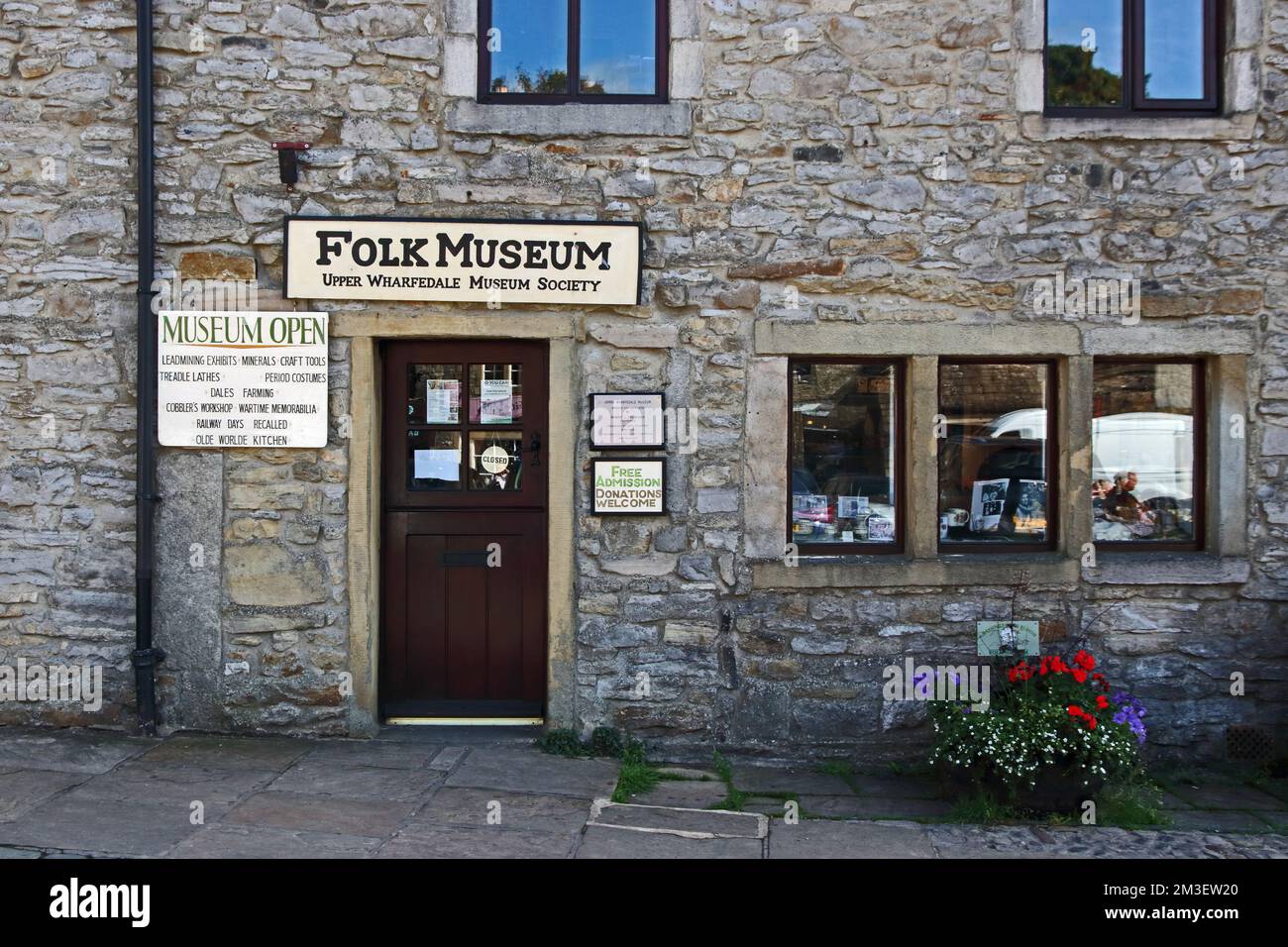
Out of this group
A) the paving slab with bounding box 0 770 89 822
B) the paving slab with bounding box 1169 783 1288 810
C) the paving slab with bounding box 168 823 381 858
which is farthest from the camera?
the paving slab with bounding box 1169 783 1288 810

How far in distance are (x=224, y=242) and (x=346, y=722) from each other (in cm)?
276

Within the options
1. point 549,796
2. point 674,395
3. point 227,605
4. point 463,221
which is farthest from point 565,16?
point 549,796

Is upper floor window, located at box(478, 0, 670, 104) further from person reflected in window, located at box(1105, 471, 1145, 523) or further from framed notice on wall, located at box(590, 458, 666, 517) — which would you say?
person reflected in window, located at box(1105, 471, 1145, 523)

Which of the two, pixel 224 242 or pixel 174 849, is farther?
pixel 224 242

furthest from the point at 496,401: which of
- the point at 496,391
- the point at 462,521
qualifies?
the point at 462,521

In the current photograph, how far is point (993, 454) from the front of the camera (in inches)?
241

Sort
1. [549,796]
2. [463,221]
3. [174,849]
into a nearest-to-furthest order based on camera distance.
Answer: [174,849], [549,796], [463,221]

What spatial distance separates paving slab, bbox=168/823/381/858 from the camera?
167 inches

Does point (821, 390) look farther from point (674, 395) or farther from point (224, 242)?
point (224, 242)

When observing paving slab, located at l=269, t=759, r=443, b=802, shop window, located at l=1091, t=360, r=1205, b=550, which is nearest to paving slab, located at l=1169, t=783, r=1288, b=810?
shop window, located at l=1091, t=360, r=1205, b=550

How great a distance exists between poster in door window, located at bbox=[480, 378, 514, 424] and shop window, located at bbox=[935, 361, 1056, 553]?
2.51 m

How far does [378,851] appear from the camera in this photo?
4.30 meters

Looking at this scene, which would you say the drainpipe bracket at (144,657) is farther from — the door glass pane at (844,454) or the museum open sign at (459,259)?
the door glass pane at (844,454)

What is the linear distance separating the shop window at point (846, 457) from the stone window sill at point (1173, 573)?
1.14 metres
